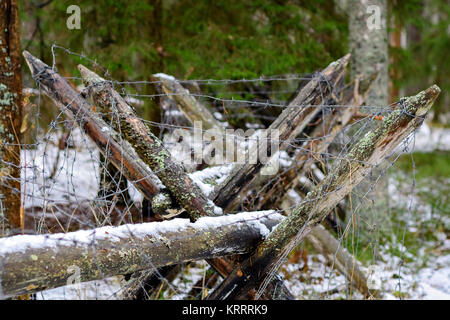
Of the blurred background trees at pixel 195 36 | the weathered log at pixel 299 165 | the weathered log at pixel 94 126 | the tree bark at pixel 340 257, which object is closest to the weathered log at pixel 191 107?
the weathered log at pixel 299 165

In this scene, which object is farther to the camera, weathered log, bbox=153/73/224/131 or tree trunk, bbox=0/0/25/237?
weathered log, bbox=153/73/224/131

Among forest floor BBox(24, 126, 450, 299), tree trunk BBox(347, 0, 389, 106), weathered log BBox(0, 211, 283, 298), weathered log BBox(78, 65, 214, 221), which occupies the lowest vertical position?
forest floor BBox(24, 126, 450, 299)

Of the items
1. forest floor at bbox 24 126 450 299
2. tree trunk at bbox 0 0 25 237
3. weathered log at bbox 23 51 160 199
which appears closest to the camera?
weathered log at bbox 23 51 160 199

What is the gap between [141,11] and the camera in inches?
212

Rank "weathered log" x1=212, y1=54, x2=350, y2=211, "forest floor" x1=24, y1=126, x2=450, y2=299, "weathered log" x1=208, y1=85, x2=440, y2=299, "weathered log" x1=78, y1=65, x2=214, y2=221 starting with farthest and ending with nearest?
"forest floor" x1=24, y1=126, x2=450, y2=299 < "weathered log" x1=212, y1=54, x2=350, y2=211 < "weathered log" x1=78, y1=65, x2=214, y2=221 < "weathered log" x1=208, y1=85, x2=440, y2=299

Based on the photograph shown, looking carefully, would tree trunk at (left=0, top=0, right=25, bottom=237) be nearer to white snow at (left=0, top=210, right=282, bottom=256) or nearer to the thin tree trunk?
the thin tree trunk

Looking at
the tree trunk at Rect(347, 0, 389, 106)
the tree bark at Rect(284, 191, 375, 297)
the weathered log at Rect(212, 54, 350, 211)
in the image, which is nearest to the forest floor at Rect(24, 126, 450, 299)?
the tree bark at Rect(284, 191, 375, 297)

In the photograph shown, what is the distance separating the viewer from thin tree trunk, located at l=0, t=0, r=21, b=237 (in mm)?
3277

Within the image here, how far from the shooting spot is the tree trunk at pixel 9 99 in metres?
3.28

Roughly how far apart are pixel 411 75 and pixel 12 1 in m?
6.07

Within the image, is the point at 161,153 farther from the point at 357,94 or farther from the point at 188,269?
the point at 357,94

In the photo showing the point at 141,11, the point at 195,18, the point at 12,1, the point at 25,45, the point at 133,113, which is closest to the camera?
the point at 133,113

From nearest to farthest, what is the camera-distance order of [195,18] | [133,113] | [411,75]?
[133,113]
[195,18]
[411,75]
